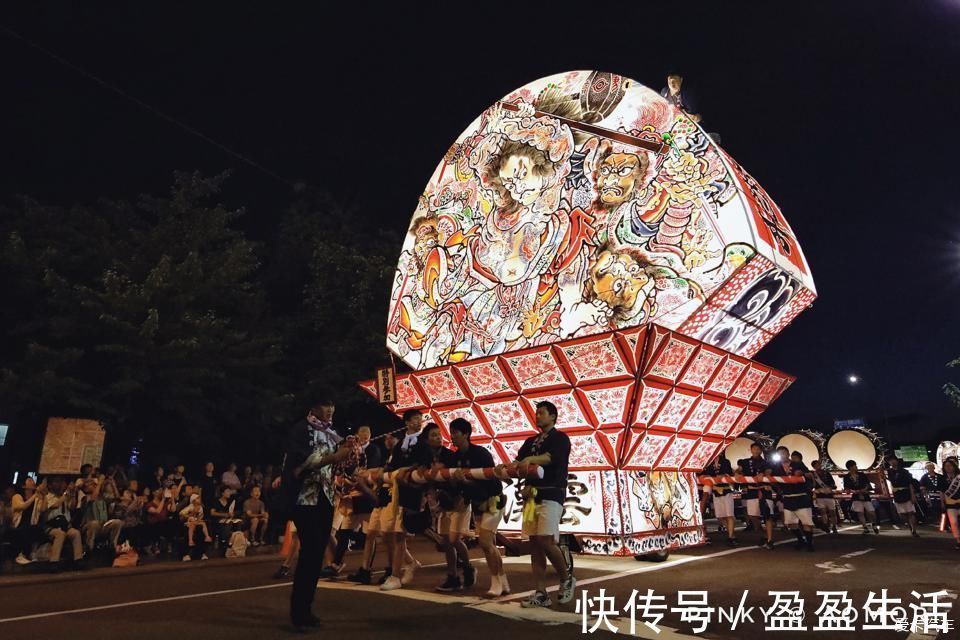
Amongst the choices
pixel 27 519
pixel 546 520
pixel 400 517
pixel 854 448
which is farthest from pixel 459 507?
pixel 854 448

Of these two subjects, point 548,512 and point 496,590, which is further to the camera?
point 496,590

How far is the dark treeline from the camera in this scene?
1338 centimetres

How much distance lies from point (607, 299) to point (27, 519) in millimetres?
9535

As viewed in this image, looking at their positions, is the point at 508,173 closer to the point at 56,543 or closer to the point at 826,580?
the point at 826,580

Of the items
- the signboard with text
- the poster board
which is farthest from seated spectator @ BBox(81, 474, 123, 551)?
the signboard with text

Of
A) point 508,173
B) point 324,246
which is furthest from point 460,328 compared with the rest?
point 324,246

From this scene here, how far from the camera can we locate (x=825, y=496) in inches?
529

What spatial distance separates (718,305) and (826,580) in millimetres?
3667

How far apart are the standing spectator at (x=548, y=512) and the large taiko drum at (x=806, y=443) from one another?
18581 millimetres

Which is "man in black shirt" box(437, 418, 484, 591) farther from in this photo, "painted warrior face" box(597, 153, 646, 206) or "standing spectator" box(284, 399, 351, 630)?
"painted warrior face" box(597, 153, 646, 206)

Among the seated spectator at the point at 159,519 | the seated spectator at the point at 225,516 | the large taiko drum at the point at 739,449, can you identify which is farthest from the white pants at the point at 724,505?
the large taiko drum at the point at 739,449

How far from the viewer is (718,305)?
8602 mm

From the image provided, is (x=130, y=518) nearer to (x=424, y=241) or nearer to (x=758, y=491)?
(x=424, y=241)

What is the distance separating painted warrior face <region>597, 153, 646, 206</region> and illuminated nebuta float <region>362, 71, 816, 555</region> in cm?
2
